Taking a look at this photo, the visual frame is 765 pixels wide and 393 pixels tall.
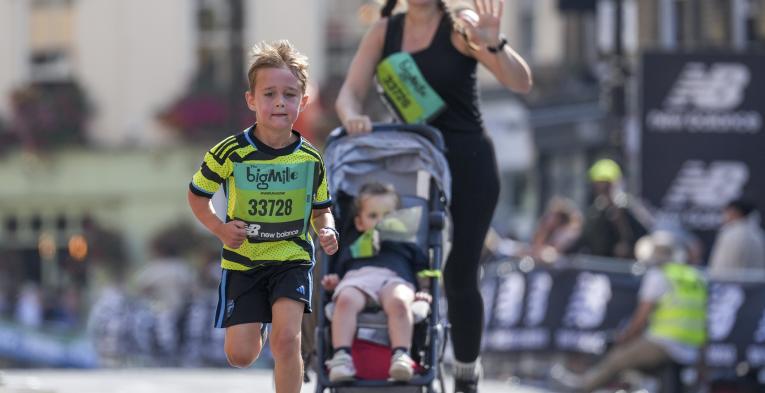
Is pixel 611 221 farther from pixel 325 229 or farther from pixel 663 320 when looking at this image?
pixel 325 229

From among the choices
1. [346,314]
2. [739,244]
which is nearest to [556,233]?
[739,244]

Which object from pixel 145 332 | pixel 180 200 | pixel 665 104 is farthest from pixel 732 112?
pixel 180 200

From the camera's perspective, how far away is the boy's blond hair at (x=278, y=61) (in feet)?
25.8

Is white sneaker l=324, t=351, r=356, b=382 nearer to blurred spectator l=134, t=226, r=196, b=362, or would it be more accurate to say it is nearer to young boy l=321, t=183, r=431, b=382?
young boy l=321, t=183, r=431, b=382

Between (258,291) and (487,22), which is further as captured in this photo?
(487,22)

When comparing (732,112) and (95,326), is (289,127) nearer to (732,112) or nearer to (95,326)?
(732,112)

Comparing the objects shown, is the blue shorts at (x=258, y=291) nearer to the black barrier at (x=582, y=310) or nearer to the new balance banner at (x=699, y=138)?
the black barrier at (x=582, y=310)

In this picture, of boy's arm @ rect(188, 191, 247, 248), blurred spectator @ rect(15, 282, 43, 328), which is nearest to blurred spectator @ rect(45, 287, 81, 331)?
blurred spectator @ rect(15, 282, 43, 328)

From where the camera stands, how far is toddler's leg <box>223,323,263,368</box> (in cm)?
788

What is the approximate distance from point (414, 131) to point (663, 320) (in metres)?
6.24

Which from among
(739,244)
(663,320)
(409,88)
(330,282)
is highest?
(409,88)

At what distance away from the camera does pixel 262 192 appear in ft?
25.9

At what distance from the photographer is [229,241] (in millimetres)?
7730

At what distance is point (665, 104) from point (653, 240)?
2828 millimetres
